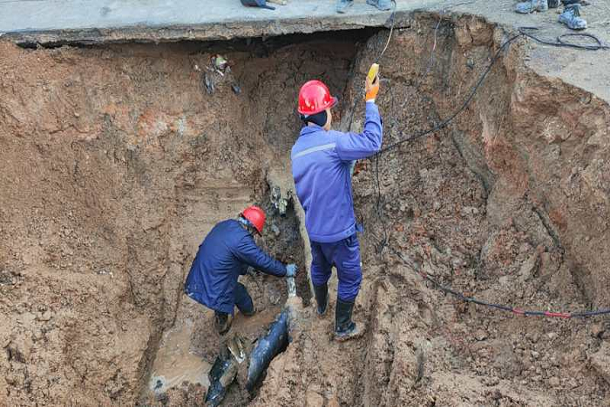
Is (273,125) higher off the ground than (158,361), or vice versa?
(273,125)

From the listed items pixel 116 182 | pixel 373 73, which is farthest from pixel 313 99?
pixel 116 182

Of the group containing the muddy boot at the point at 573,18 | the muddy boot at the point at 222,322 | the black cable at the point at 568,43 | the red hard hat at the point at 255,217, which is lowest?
the muddy boot at the point at 222,322

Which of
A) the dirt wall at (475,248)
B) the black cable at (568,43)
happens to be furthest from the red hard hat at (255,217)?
the black cable at (568,43)

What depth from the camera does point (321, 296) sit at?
4.83 m

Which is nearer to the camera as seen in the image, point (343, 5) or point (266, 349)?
point (266, 349)

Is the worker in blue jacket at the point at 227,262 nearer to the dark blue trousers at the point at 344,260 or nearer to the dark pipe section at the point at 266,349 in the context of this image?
the dark pipe section at the point at 266,349

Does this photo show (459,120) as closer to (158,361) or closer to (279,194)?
(279,194)

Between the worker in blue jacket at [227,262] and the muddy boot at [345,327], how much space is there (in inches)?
34.6

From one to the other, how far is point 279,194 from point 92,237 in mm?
2026

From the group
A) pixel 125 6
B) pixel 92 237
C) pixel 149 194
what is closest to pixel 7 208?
pixel 92 237

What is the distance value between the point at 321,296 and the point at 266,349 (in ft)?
2.31

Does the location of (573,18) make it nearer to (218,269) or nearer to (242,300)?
(218,269)

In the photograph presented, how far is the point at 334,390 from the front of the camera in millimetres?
4254

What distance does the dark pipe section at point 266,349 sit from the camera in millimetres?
4945
